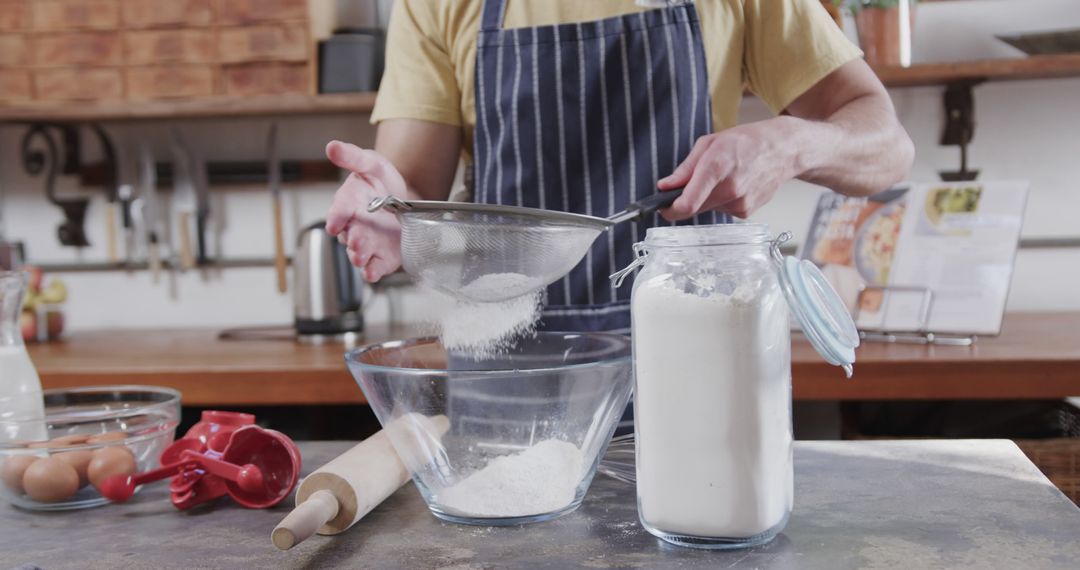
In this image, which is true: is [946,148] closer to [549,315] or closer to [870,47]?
[870,47]

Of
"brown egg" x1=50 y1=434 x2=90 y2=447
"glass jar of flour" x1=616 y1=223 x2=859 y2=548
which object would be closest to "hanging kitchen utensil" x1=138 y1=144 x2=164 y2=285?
"brown egg" x1=50 y1=434 x2=90 y2=447

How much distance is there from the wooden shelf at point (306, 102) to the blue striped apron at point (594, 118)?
921 mm

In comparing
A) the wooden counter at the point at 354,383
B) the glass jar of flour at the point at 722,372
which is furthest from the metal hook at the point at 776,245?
the wooden counter at the point at 354,383

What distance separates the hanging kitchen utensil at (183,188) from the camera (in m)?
2.39

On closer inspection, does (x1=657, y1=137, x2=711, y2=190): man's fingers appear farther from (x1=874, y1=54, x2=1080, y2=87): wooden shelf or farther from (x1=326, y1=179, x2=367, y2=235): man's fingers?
(x1=874, y1=54, x2=1080, y2=87): wooden shelf

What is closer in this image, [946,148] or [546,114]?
[546,114]

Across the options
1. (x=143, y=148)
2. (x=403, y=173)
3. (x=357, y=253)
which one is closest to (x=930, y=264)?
(x=403, y=173)

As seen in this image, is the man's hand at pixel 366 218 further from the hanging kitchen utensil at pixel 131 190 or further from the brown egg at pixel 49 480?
the hanging kitchen utensil at pixel 131 190

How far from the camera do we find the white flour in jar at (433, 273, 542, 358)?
0.89m

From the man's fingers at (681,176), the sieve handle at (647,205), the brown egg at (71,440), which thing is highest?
the man's fingers at (681,176)

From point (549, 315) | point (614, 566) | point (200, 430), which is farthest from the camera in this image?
point (549, 315)

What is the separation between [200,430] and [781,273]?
1.90 feet

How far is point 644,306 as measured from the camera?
0.68m

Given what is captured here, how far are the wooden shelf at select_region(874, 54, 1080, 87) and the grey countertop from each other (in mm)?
1308
